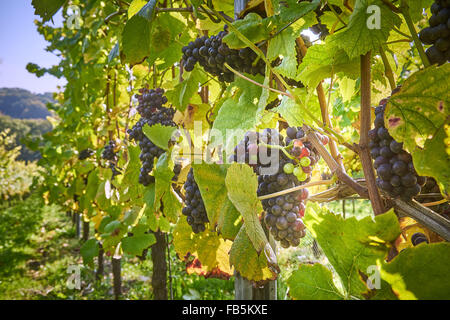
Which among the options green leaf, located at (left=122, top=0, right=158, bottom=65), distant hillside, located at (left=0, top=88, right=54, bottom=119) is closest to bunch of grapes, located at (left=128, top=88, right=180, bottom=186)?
green leaf, located at (left=122, top=0, right=158, bottom=65)

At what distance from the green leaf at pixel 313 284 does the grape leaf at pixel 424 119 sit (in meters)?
0.24

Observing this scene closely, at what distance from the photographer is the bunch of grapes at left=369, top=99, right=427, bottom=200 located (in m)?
0.54

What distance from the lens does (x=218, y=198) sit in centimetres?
81

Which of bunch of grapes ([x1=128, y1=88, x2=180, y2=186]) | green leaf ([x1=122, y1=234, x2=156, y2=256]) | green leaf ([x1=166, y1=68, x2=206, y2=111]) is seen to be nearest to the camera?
green leaf ([x1=166, y1=68, x2=206, y2=111])

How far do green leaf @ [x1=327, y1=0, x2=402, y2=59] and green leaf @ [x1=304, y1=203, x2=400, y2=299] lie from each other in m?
0.29

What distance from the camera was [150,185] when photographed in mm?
1254

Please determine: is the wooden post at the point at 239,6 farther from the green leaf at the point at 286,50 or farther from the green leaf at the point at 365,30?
the green leaf at the point at 365,30

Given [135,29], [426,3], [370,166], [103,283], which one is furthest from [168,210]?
[103,283]

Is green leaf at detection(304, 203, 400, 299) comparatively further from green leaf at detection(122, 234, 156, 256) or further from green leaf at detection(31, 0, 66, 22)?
green leaf at detection(122, 234, 156, 256)

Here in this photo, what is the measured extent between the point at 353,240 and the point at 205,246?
637mm

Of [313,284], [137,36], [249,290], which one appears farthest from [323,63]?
[249,290]

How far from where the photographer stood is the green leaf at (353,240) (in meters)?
0.46
